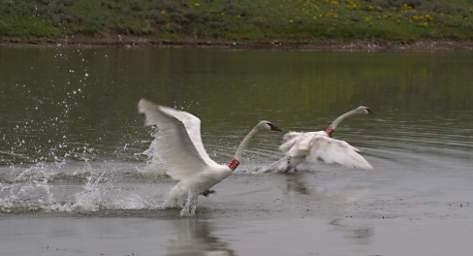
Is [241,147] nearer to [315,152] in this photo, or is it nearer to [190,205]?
[190,205]

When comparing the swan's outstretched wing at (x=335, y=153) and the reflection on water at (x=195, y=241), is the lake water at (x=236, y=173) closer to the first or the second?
the reflection on water at (x=195, y=241)

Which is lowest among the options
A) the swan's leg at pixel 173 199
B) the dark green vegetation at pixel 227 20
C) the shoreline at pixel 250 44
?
the swan's leg at pixel 173 199

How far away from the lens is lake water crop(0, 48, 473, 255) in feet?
42.6

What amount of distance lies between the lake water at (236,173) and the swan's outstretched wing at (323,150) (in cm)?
31

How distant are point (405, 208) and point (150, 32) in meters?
41.2

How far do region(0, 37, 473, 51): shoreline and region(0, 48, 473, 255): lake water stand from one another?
13670 mm

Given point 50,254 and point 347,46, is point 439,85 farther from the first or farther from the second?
point 50,254

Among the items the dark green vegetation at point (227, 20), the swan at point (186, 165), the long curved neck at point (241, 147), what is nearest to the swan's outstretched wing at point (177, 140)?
the swan at point (186, 165)

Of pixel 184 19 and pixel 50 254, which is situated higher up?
pixel 184 19

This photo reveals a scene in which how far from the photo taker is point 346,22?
197 ft

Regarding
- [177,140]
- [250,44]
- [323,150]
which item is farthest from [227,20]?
[177,140]

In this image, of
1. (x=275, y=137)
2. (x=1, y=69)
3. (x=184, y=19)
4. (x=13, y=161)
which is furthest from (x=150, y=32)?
(x=13, y=161)

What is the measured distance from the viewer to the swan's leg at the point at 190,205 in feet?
47.5

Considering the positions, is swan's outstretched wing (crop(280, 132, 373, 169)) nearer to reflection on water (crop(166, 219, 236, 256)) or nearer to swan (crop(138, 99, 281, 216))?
swan (crop(138, 99, 281, 216))
